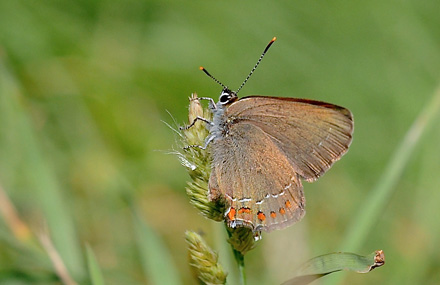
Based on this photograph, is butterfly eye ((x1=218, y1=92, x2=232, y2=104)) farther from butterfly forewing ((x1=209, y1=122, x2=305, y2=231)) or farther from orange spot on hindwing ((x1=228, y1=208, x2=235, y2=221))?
orange spot on hindwing ((x1=228, y1=208, x2=235, y2=221))

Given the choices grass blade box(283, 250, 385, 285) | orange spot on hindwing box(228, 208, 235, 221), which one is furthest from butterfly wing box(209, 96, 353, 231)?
grass blade box(283, 250, 385, 285)

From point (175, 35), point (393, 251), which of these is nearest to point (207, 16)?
point (175, 35)

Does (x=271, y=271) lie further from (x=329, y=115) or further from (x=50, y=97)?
(x=50, y=97)

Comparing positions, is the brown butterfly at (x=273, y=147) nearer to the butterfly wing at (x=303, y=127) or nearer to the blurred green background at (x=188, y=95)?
the butterfly wing at (x=303, y=127)

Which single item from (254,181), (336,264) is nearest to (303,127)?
(254,181)

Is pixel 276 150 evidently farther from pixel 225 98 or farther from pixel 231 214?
pixel 231 214

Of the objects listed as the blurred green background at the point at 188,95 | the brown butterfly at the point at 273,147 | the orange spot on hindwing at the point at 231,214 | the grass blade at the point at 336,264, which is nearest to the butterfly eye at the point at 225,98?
the brown butterfly at the point at 273,147
